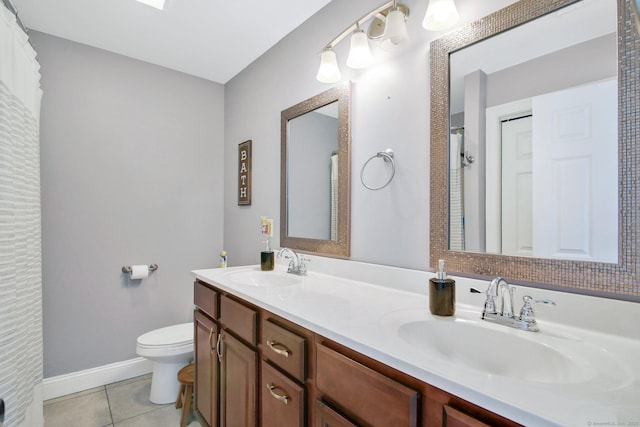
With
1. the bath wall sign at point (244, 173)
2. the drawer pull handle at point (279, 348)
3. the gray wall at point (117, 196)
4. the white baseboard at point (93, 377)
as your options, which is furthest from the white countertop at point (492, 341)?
the white baseboard at point (93, 377)

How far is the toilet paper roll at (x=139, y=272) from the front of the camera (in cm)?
229

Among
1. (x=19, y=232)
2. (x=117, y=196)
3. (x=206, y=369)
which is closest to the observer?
(x=19, y=232)

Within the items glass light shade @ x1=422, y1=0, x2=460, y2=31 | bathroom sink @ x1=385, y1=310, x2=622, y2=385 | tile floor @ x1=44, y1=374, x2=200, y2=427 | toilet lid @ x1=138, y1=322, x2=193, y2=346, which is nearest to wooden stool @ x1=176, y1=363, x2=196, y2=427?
tile floor @ x1=44, y1=374, x2=200, y2=427

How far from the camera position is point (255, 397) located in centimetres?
119

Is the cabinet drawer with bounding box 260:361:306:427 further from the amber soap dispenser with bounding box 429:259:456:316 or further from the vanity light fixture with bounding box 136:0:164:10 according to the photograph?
the vanity light fixture with bounding box 136:0:164:10

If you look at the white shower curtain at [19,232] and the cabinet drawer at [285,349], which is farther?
the white shower curtain at [19,232]

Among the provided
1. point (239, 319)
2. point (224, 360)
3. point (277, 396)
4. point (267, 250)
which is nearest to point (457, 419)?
point (277, 396)

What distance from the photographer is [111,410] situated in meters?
1.93

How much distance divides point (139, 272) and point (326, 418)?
6.56 feet

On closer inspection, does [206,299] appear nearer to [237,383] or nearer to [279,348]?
[237,383]

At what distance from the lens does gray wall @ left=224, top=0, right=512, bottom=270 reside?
127 cm

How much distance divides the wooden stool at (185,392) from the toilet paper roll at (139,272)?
0.77 m

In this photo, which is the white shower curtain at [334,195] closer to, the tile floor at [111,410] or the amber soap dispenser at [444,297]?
the amber soap dispenser at [444,297]

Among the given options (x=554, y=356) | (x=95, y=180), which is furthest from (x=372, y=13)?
(x=95, y=180)
